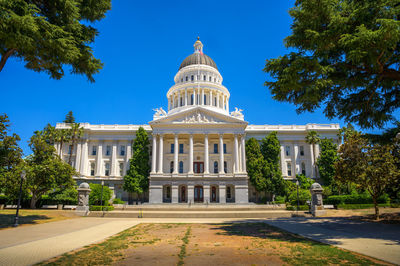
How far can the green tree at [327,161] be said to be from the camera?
2010 inches

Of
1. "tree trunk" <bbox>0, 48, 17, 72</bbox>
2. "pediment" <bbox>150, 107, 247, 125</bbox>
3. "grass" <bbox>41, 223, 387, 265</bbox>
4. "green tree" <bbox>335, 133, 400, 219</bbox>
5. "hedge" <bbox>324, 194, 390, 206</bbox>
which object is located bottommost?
"grass" <bbox>41, 223, 387, 265</bbox>

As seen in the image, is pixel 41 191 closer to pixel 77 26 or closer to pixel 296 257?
pixel 77 26

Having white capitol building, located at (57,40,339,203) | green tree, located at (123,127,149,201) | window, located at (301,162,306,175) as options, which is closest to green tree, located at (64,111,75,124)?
white capitol building, located at (57,40,339,203)

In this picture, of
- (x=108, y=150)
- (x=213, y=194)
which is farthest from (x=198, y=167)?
(x=108, y=150)

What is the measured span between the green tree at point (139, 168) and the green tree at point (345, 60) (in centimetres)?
3889

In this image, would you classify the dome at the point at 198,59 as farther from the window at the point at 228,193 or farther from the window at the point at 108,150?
the window at the point at 228,193

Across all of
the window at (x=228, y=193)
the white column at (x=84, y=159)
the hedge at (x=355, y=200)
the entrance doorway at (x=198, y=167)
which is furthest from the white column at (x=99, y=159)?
the hedge at (x=355, y=200)

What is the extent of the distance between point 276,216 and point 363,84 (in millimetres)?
17855

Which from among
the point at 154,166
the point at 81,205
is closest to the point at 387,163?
the point at 81,205

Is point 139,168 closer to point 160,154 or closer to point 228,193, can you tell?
point 160,154

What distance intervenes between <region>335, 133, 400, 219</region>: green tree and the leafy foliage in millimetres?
35209

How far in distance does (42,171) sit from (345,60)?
3634cm

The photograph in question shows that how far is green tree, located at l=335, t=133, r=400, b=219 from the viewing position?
23053 millimetres

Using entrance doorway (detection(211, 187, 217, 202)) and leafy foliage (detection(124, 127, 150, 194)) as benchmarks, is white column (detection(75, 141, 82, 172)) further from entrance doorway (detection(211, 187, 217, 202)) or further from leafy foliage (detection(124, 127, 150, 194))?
entrance doorway (detection(211, 187, 217, 202))
